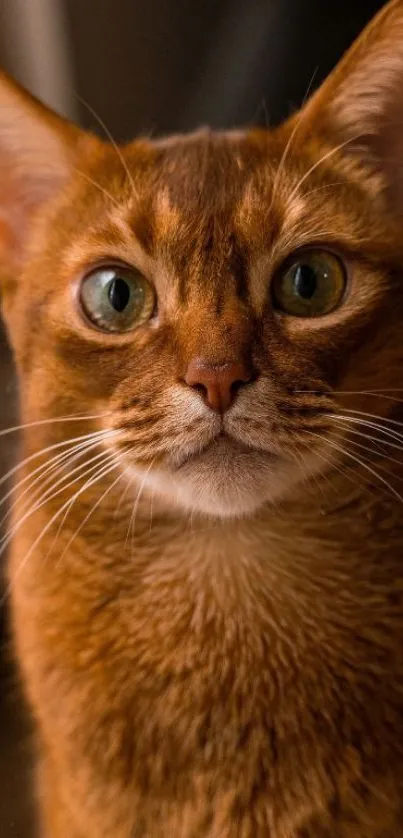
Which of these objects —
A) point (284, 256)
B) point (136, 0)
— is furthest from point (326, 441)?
point (136, 0)

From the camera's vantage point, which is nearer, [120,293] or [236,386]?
[236,386]

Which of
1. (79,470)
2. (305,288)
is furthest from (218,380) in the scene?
(79,470)

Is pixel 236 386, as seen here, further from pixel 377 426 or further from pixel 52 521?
pixel 52 521

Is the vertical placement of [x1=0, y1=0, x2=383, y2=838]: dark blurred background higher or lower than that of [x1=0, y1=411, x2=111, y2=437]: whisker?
higher

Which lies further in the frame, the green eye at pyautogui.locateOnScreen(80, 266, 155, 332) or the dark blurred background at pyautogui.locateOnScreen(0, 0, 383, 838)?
the dark blurred background at pyautogui.locateOnScreen(0, 0, 383, 838)

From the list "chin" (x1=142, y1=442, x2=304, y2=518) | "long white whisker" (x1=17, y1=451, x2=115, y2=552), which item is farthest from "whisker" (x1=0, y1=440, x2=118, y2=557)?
"chin" (x1=142, y1=442, x2=304, y2=518)

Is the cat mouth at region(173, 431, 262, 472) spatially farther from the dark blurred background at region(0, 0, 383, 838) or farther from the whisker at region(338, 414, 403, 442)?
the dark blurred background at region(0, 0, 383, 838)

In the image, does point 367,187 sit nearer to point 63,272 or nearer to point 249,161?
point 249,161
